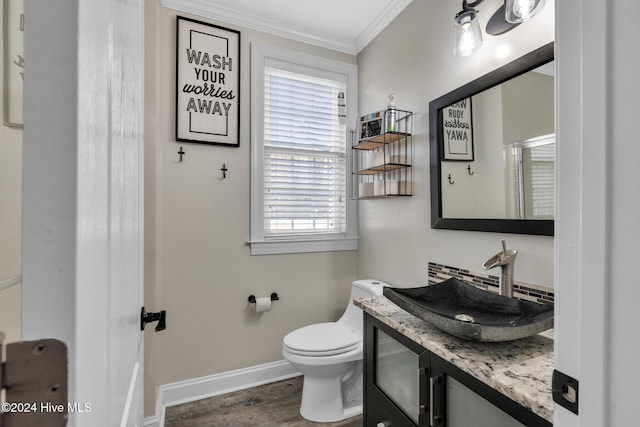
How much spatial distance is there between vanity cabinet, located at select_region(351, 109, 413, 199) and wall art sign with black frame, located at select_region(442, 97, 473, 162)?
0.29 meters

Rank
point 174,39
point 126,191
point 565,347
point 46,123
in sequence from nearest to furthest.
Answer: point 46,123 < point 565,347 < point 126,191 < point 174,39

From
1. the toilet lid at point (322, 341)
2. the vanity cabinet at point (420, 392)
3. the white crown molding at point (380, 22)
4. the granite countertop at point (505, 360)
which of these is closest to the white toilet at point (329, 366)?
the toilet lid at point (322, 341)

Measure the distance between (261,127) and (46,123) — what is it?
207 centimetres

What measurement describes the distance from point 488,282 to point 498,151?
61 cm

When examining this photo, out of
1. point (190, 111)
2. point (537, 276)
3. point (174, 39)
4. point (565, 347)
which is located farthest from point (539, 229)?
point (174, 39)

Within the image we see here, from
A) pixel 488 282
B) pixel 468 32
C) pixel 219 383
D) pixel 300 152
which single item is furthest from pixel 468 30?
pixel 219 383

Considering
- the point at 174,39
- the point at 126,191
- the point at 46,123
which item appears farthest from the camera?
the point at 174,39

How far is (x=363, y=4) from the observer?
6.80ft

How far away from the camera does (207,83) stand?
2.11 meters

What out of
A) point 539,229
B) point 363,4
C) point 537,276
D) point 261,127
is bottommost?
point 537,276

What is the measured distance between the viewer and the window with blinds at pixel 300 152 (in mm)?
2270

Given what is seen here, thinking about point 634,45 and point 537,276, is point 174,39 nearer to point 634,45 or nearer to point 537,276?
point 634,45

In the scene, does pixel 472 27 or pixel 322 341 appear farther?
pixel 322 341

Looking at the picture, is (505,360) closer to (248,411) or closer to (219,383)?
(248,411)
